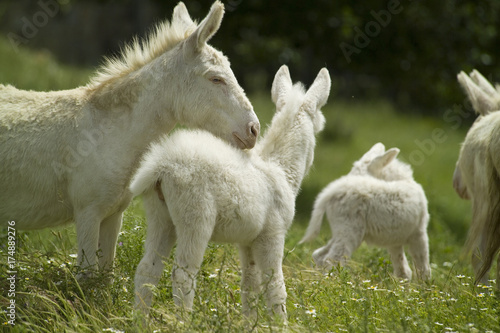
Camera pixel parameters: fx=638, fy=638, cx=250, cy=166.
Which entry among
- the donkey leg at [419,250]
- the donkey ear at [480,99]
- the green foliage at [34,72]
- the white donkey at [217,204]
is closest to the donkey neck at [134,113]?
the white donkey at [217,204]

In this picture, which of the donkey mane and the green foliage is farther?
the green foliage

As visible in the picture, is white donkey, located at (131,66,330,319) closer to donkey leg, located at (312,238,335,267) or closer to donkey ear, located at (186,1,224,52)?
donkey ear, located at (186,1,224,52)

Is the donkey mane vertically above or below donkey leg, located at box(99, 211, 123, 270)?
above

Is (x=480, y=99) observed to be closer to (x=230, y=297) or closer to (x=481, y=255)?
(x=481, y=255)

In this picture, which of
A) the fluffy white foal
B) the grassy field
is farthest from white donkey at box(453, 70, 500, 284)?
the fluffy white foal

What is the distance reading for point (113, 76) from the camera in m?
5.11

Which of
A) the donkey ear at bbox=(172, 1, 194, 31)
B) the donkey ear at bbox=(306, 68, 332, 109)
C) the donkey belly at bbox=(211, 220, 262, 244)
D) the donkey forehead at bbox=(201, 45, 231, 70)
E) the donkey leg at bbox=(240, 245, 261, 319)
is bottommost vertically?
the donkey leg at bbox=(240, 245, 261, 319)

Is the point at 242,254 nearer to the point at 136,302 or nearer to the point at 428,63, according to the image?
the point at 136,302

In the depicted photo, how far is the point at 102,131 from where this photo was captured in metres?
4.80

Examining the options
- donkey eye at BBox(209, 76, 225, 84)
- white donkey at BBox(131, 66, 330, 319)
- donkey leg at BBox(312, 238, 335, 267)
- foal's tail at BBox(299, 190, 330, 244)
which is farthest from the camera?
foal's tail at BBox(299, 190, 330, 244)

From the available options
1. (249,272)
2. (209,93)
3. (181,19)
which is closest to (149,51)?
(181,19)

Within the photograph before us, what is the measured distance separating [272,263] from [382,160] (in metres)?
2.73

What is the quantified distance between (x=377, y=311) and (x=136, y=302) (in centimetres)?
171

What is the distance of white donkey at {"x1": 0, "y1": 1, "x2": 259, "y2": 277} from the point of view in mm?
4637
